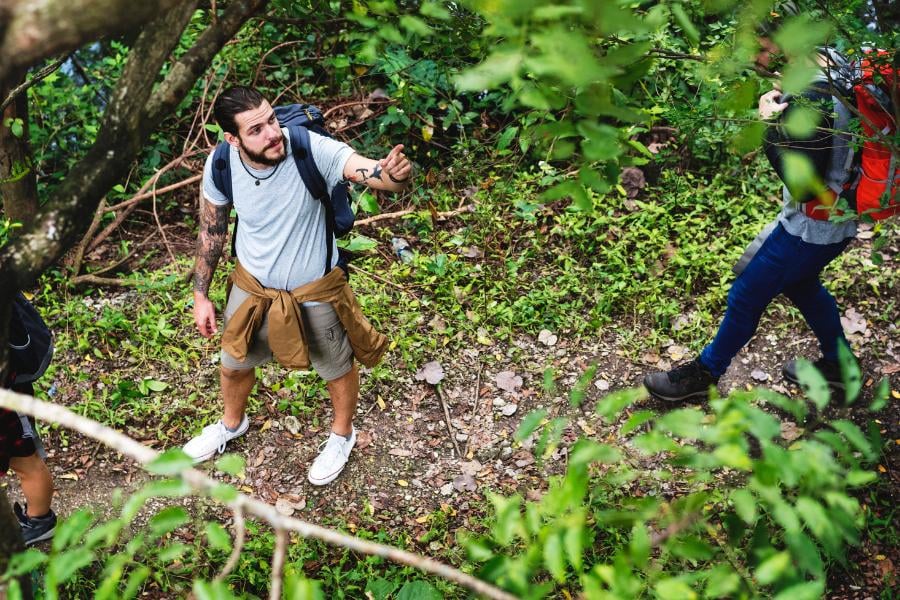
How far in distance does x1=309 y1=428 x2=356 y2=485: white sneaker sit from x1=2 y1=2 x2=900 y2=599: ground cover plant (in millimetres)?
87

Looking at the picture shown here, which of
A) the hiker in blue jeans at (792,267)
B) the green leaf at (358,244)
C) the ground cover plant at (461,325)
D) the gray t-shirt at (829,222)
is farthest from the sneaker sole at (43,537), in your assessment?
the gray t-shirt at (829,222)

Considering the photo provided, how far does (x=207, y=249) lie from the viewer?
318 cm

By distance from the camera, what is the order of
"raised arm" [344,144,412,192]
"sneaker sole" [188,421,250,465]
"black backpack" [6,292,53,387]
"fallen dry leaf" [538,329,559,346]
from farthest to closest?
"fallen dry leaf" [538,329,559,346] → "sneaker sole" [188,421,250,465] → "black backpack" [6,292,53,387] → "raised arm" [344,144,412,192]

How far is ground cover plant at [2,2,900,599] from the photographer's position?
111 inches

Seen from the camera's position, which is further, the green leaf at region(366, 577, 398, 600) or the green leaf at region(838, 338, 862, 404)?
the green leaf at region(366, 577, 398, 600)

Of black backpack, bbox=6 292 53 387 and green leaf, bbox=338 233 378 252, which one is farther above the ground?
black backpack, bbox=6 292 53 387

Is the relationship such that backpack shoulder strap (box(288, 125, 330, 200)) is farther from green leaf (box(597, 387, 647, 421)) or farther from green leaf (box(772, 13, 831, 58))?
green leaf (box(772, 13, 831, 58))

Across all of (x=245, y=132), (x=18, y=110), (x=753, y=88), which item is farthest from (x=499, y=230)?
(x=753, y=88)

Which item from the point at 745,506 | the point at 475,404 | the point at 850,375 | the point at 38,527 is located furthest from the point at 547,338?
the point at 745,506

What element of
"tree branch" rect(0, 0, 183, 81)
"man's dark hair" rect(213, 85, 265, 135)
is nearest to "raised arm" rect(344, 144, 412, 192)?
"man's dark hair" rect(213, 85, 265, 135)

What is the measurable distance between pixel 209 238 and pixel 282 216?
478mm

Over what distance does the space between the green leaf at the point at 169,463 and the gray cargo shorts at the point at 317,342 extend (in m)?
1.94

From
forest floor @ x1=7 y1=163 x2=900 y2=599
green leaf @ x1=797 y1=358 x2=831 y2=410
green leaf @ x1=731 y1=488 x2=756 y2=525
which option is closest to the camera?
green leaf @ x1=731 y1=488 x2=756 y2=525

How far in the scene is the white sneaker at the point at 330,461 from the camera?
355 centimetres
